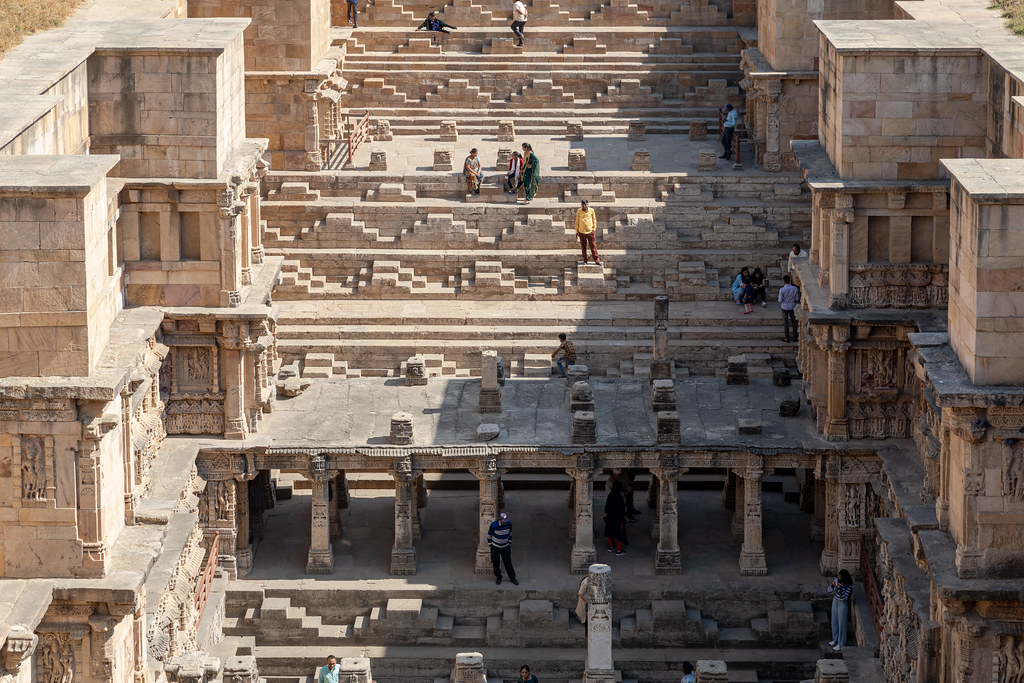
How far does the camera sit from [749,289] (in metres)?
54.8

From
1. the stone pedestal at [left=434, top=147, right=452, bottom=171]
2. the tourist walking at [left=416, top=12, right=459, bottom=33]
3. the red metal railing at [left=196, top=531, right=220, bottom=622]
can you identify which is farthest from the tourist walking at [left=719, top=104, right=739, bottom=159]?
the red metal railing at [left=196, top=531, right=220, bottom=622]

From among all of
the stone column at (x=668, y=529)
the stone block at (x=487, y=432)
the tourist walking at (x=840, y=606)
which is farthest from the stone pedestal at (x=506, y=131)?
the tourist walking at (x=840, y=606)

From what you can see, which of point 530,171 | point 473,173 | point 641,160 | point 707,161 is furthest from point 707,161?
point 473,173

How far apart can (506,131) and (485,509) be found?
17341 millimetres

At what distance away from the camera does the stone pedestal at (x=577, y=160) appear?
58625mm

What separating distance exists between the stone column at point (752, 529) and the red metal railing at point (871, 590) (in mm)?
2132

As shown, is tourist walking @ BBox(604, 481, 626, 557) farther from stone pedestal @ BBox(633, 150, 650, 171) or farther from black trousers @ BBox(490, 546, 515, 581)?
stone pedestal @ BBox(633, 150, 650, 171)

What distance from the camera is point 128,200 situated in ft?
150

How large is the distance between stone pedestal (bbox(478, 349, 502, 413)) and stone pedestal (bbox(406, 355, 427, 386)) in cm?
202

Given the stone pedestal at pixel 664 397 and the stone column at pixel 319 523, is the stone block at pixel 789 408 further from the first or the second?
the stone column at pixel 319 523

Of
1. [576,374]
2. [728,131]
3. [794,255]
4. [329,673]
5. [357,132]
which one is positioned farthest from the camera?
[357,132]

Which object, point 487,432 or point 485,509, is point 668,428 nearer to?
point 487,432

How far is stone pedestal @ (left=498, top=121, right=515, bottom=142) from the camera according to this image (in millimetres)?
62159

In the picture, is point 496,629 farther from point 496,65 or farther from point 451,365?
point 496,65
